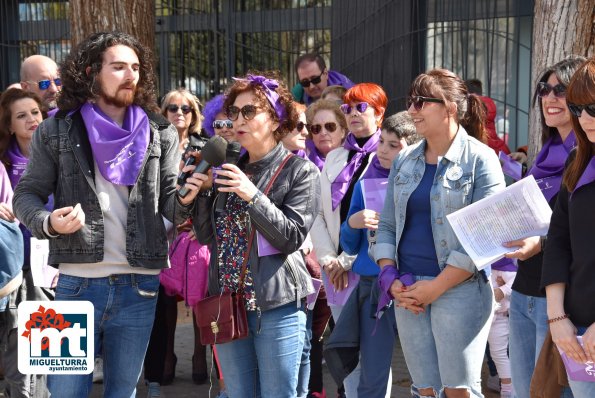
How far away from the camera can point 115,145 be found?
12.0ft

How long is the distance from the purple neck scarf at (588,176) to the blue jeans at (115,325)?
1.92m

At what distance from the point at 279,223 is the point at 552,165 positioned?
1.36 meters

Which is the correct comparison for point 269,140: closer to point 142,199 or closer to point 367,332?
point 142,199

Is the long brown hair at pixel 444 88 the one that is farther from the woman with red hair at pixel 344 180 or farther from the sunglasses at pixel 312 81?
the sunglasses at pixel 312 81

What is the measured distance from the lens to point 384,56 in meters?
8.00

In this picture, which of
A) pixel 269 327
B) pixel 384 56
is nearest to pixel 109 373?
pixel 269 327

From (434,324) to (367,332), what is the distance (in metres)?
0.74

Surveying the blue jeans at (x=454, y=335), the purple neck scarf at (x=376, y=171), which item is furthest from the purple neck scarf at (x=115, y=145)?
the purple neck scarf at (x=376, y=171)

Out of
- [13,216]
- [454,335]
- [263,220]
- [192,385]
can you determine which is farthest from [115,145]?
[192,385]

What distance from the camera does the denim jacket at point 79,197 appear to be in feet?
11.9

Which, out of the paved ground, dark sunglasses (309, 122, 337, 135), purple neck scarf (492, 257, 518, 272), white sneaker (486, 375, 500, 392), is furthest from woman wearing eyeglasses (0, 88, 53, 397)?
white sneaker (486, 375, 500, 392)

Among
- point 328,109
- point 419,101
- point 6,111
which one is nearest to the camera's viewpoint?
point 419,101
